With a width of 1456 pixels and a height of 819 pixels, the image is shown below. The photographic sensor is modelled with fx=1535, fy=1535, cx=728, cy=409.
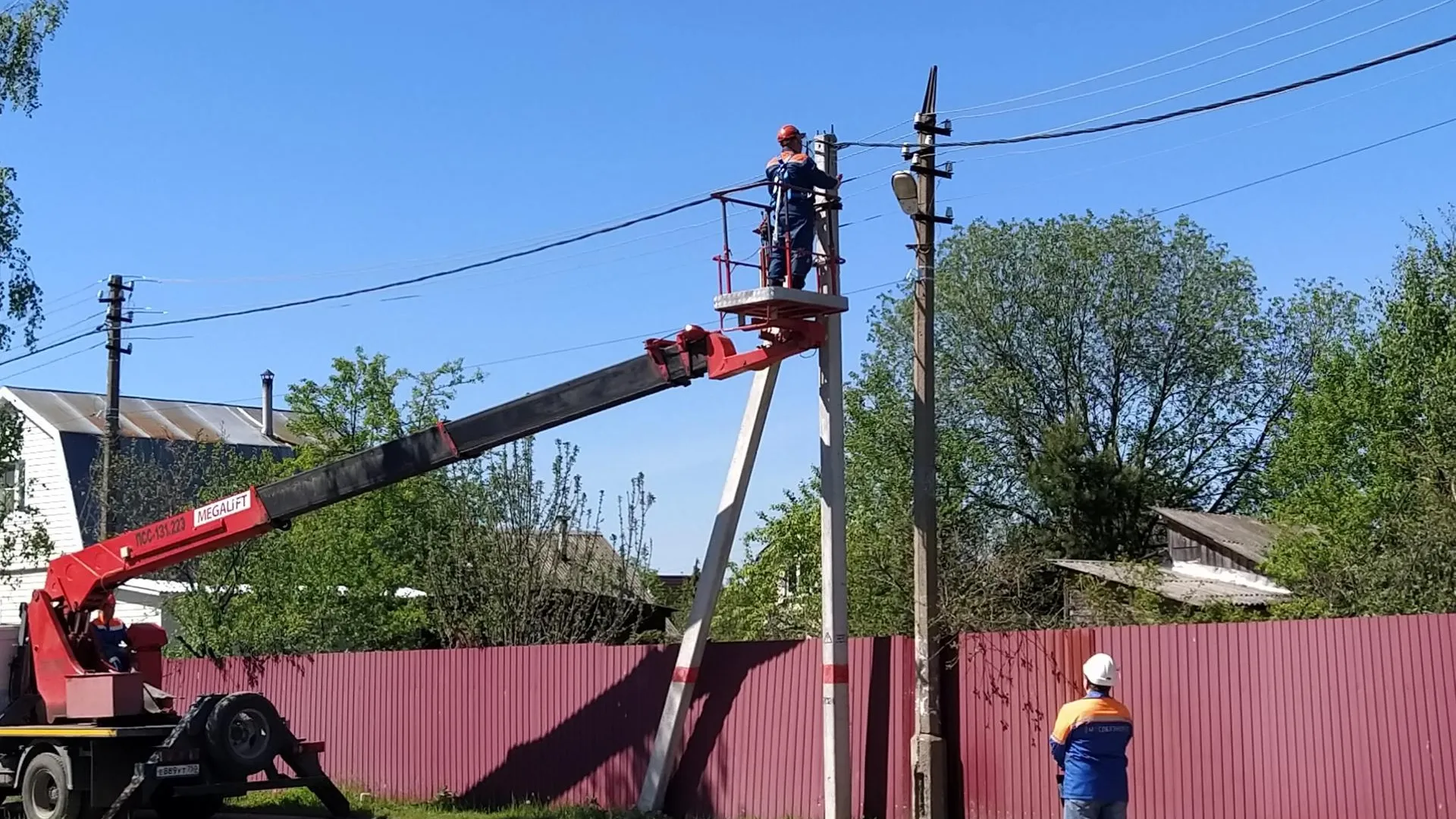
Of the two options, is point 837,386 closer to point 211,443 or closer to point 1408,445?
point 1408,445

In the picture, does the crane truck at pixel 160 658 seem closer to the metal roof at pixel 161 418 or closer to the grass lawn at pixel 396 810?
the grass lawn at pixel 396 810

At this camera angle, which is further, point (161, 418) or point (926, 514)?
point (161, 418)

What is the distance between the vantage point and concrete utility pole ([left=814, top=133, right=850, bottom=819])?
14.5 metres

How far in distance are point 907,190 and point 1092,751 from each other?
663cm

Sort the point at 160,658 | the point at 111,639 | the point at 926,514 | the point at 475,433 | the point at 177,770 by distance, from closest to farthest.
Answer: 1. the point at 926,514
2. the point at 177,770
3. the point at 475,433
4. the point at 111,639
5. the point at 160,658

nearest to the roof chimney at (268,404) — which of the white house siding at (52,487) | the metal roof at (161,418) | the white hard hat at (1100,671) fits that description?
the metal roof at (161,418)

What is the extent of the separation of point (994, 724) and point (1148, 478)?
92.7ft

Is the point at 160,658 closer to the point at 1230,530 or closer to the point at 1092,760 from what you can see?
the point at 1092,760

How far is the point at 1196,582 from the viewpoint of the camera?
28.4 metres

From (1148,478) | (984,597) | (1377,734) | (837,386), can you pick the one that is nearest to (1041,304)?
(1148,478)

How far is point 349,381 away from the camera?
32094mm

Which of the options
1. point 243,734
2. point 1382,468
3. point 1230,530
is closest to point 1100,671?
point 243,734

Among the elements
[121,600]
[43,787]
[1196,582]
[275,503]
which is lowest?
[43,787]

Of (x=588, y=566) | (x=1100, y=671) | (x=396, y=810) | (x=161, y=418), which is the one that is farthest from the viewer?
(x=161, y=418)
